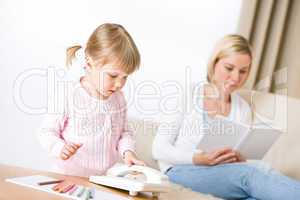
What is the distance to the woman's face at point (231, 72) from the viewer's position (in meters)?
1.27

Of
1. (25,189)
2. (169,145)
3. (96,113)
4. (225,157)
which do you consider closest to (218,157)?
(225,157)

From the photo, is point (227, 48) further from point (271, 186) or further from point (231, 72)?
point (271, 186)

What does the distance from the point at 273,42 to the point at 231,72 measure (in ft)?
0.68

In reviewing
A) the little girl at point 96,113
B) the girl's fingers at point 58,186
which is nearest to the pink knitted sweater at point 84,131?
the little girl at point 96,113

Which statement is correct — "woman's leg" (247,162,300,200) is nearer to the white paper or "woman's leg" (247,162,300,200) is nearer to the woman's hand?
the woman's hand

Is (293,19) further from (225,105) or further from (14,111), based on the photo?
(14,111)

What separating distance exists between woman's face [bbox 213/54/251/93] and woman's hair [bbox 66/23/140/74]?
274mm

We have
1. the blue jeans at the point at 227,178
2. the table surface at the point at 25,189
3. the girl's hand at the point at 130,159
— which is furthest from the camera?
the blue jeans at the point at 227,178

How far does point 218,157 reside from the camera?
1.25 meters

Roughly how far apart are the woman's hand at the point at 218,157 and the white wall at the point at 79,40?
20 cm

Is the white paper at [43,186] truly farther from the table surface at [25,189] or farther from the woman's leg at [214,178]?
the woman's leg at [214,178]

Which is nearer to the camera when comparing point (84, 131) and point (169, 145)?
point (84, 131)

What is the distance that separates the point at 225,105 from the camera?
1284 millimetres

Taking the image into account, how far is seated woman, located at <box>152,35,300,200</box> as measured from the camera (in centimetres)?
122
